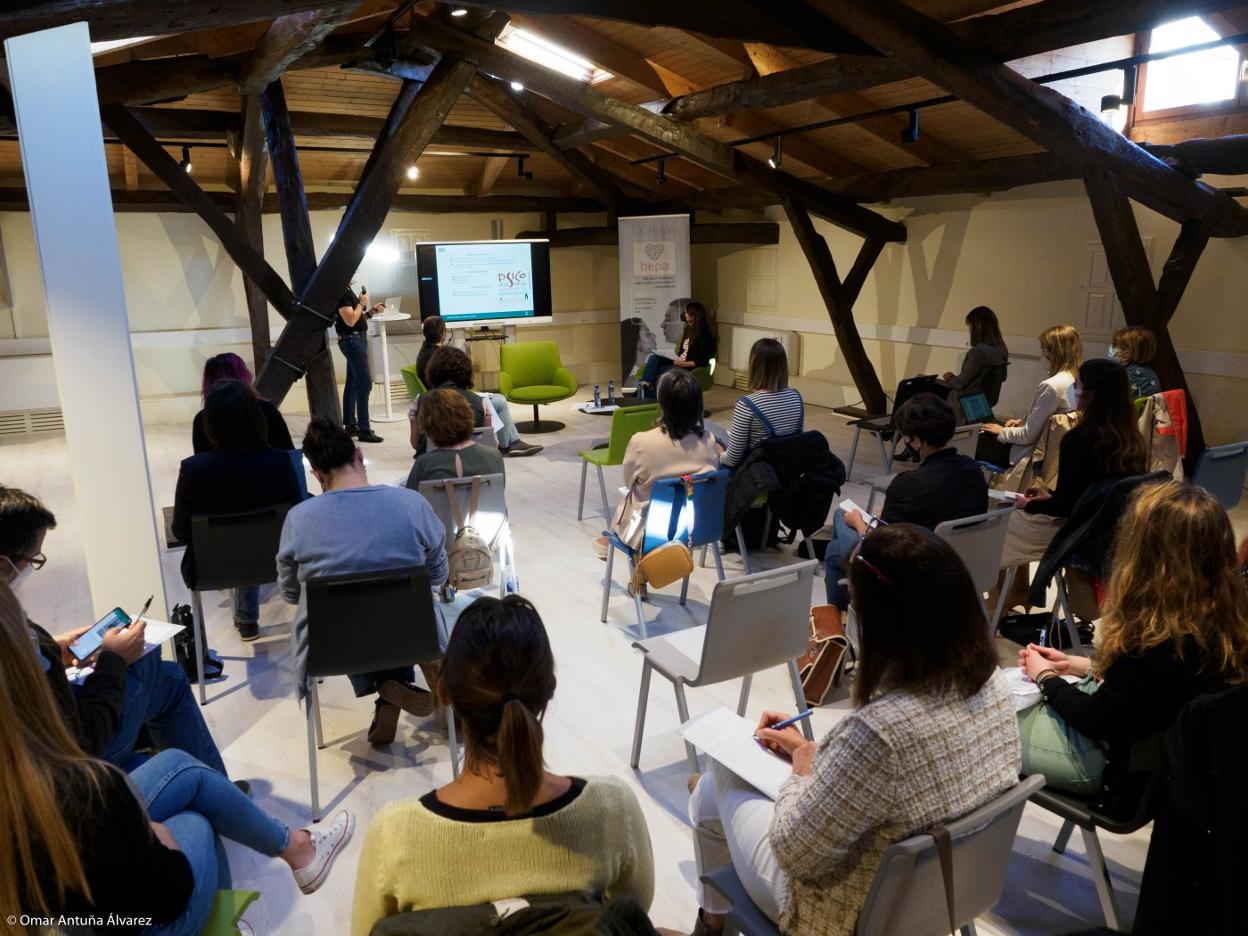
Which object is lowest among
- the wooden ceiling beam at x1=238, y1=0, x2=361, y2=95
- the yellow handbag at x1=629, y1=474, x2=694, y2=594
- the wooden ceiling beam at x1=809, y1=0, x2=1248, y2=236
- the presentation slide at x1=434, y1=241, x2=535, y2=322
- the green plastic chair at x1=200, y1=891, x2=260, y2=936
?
the green plastic chair at x1=200, y1=891, x2=260, y2=936

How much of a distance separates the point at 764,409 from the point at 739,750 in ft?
8.57

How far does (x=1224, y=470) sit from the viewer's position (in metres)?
3.80

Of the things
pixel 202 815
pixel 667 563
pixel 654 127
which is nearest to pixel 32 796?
pixel 202 815

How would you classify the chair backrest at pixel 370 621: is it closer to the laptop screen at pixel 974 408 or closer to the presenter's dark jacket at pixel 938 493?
the presenter's dark jacket at pixel 938 493

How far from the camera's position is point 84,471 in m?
2.87

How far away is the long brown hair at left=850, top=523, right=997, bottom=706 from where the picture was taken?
1.54m

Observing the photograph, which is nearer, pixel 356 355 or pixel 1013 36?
pixel 1013 36

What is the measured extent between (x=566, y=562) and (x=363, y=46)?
150 inches

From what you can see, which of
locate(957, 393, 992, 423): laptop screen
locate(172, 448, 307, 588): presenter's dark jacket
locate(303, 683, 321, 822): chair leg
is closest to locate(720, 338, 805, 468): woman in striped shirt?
locate(957, 393, 992, 423): laptop screen

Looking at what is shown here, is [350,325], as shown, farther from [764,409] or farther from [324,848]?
[324,848]

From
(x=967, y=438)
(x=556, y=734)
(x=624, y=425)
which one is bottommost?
(x=556, y=734)

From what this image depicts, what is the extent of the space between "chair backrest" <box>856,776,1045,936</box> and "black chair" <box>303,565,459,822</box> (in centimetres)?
151

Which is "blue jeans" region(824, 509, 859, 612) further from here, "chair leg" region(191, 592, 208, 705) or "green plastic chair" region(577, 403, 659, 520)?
"chair leg" region(191, 592, 208, 705)

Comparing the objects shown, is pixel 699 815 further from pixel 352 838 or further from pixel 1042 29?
pixel 1042 29
